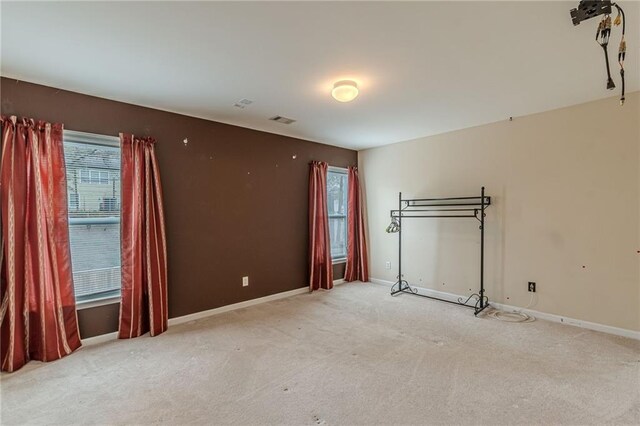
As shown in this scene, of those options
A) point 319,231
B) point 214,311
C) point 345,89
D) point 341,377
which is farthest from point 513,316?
point 214,311

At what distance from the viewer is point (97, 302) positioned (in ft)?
9.66

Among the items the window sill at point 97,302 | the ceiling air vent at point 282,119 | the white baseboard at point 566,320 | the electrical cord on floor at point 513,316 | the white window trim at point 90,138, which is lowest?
the electrical cord on floor at point 513,316

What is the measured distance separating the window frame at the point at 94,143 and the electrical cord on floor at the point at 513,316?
4040 millimetres

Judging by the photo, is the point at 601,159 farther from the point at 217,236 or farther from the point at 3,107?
the point at 3,107

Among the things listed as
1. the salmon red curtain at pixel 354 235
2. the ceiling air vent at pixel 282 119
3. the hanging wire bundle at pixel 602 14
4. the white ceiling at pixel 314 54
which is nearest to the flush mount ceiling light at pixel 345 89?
the white ceiling at pixel 314 54

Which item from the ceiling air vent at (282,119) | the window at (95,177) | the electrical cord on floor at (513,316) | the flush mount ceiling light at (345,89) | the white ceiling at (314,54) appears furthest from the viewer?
the ceiling air vent at (282,119)

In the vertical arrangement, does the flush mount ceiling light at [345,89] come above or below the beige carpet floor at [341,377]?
above

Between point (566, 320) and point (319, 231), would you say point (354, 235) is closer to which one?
point (319, 231)

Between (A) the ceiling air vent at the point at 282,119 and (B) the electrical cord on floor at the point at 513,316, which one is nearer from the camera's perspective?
(B) the electrical cord on floor at the point at 513,316

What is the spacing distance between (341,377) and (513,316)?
7.94 ft

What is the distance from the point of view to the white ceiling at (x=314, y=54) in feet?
5.82

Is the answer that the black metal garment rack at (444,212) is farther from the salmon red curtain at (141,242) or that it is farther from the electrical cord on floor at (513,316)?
the salmon red curtain at (141,242)

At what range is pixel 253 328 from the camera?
3.29m

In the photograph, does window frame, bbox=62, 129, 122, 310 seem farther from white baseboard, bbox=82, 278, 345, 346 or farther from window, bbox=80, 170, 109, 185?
white baseboard, bbox=82, 278, 345, 346
